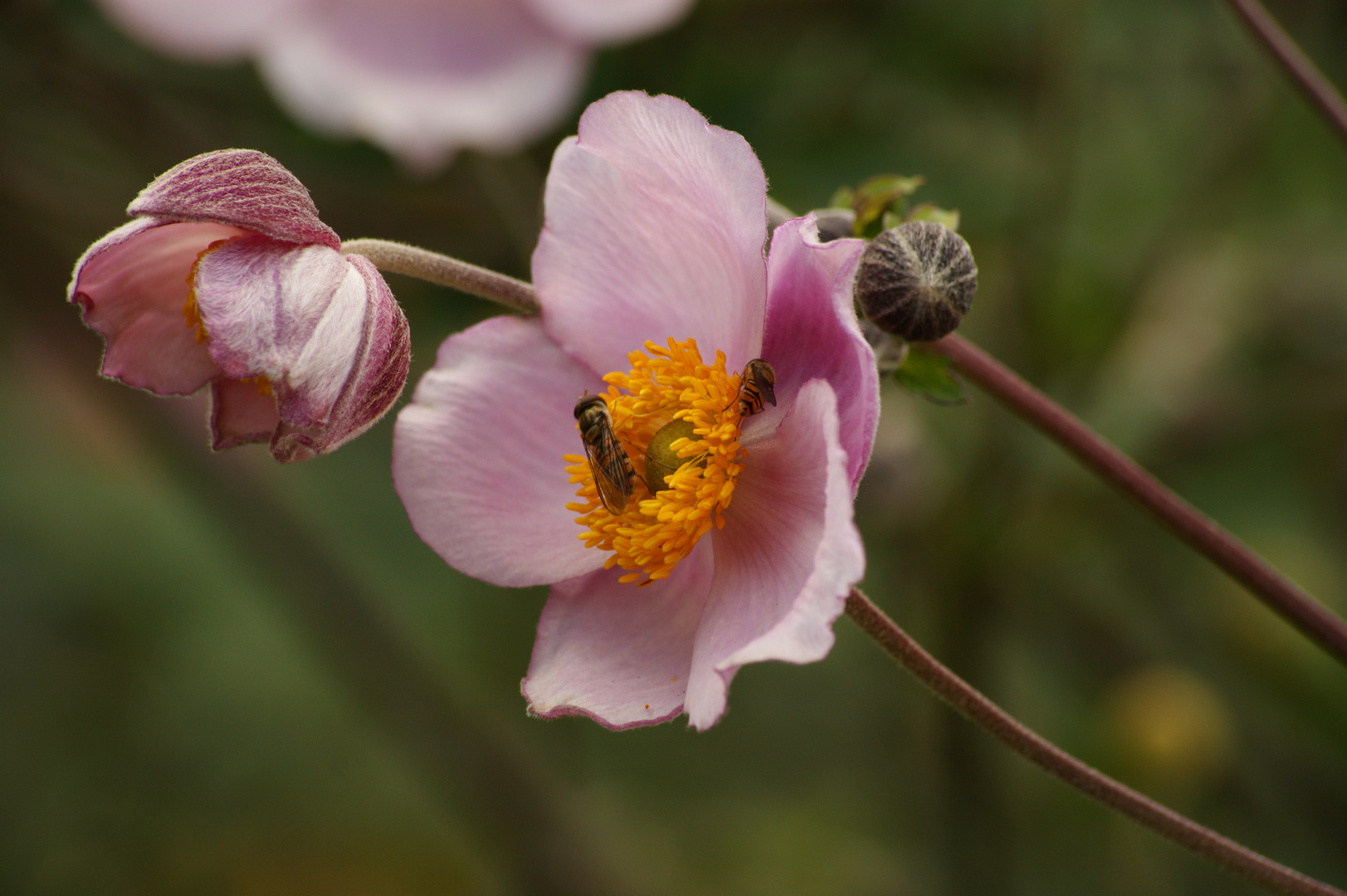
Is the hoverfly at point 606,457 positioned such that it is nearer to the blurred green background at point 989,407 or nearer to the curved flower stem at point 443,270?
the curved flower stem at point 443,270

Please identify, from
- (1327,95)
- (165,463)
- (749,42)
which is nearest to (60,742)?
(165,463)

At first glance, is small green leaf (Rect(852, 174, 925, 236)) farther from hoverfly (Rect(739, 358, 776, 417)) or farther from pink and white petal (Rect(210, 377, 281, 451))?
pink and white petal (Rect(210, 377, 281, 451))

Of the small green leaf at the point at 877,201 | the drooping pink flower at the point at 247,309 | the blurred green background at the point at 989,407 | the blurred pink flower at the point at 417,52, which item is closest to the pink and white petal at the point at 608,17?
the blurred pink flower at the point at 417,52

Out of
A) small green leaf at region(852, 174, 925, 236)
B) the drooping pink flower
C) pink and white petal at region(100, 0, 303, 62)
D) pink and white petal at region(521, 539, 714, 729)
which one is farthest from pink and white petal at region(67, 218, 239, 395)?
pink and white petal at region(100, 0, 303, 62)

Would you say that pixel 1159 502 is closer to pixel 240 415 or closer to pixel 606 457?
pixel 606 457

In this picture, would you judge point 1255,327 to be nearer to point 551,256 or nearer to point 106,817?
point 551,256

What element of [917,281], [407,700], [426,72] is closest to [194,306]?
[917,281]
